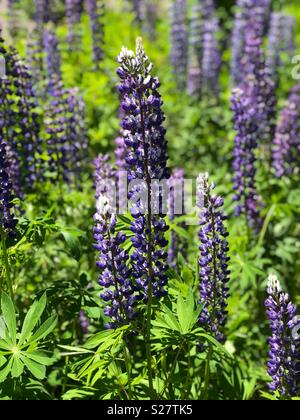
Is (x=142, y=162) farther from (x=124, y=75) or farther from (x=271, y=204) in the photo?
(x=271, y=204)

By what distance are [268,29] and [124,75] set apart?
724cm

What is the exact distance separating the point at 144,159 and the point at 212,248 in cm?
73

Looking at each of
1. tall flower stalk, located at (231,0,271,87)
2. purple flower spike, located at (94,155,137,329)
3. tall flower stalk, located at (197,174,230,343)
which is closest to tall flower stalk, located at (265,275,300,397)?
tall flower stalk, located at (197,174,230,343)

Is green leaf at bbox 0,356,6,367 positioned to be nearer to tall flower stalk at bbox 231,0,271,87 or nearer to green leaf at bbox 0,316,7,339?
green leaf at bbox 0,316,7,339

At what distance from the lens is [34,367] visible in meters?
3.19

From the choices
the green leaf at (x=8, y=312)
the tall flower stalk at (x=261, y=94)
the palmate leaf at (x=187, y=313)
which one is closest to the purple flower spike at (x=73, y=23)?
the tall flower stalk at (x=261, y=94)

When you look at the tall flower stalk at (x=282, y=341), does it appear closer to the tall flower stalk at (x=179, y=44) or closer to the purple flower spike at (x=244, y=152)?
the purple flower spike at (x=244, y=152)

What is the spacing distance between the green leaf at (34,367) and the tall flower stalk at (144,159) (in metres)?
0.57

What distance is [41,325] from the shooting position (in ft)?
11.1

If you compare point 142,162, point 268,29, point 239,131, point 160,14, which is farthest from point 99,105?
point 160,14

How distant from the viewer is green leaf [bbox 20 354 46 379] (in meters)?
3.12

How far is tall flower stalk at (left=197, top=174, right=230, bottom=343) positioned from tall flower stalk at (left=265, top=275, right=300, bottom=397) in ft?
0.99

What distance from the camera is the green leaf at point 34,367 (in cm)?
312

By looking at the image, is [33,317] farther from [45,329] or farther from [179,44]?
[179,44]
